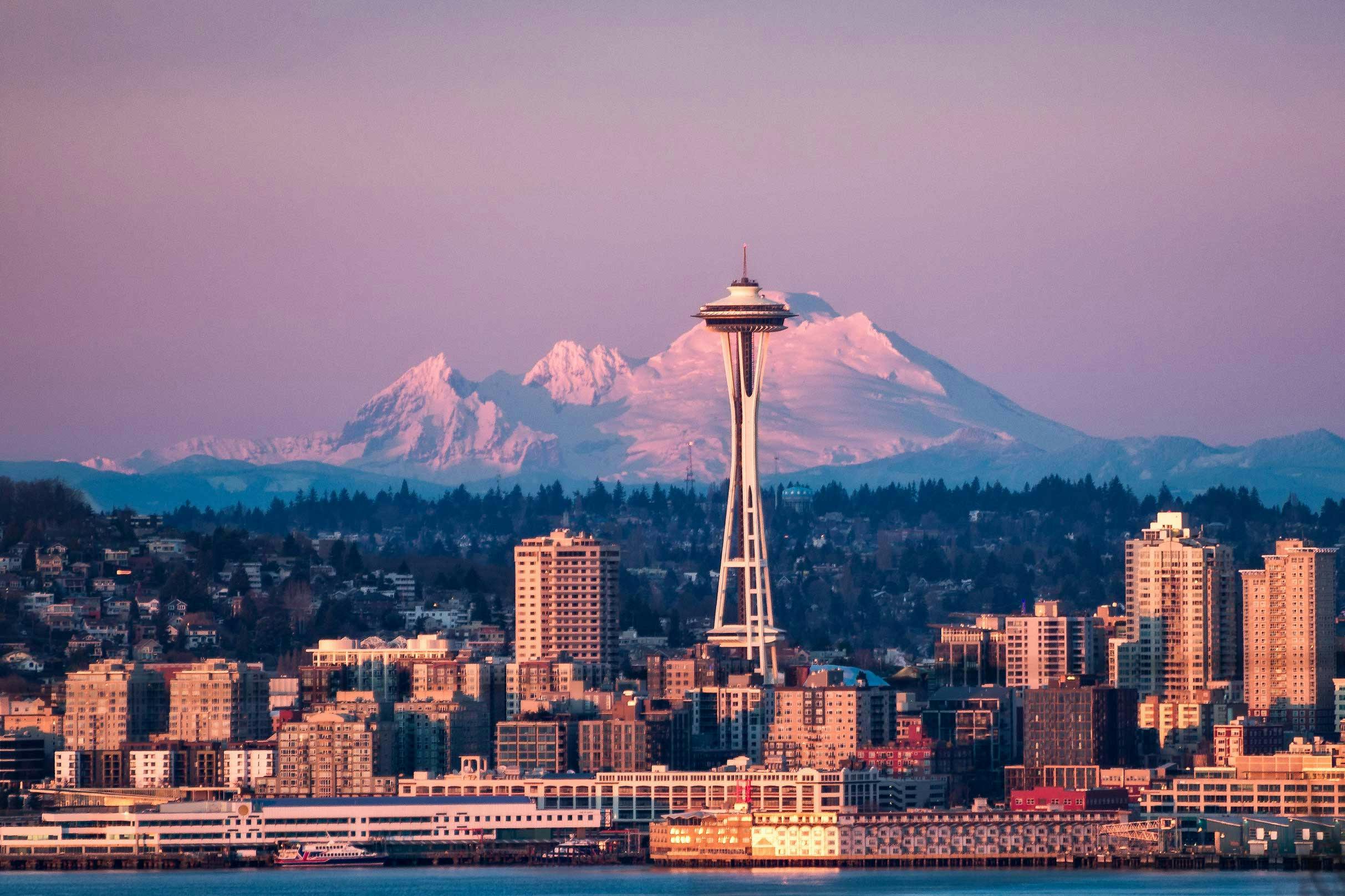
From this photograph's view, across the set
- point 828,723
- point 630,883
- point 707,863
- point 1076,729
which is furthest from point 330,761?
point 1076,729

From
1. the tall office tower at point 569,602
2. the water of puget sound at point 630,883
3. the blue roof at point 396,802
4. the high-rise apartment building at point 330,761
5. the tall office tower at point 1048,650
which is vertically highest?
the tall office tower at point 569,602

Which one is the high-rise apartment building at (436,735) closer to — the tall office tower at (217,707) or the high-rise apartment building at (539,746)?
the high-rise apartment building at (539,746)

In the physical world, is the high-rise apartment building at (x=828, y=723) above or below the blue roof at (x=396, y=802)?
above

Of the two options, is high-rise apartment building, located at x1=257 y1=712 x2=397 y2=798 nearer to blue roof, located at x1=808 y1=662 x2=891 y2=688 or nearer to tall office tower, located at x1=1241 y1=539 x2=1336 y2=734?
blue roof, located at x1=808 y1=662 x2=891 y2=688

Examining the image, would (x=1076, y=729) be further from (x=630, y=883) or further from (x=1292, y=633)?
(x=630, y=883)

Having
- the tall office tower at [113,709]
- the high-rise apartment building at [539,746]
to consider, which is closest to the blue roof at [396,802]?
the high-rise apartment building at [539,746]

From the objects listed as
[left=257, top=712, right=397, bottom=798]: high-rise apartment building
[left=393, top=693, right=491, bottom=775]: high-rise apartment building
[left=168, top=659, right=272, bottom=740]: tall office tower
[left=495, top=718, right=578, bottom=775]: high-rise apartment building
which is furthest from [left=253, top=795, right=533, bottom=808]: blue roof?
[left=168, top=659, right=272, bottom=740]: tall office tower
